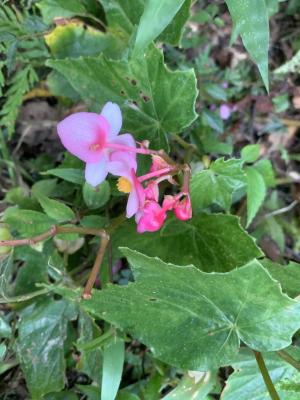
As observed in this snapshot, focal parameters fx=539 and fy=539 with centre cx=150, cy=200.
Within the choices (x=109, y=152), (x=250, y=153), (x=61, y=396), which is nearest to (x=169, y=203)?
(x=109, y=152)

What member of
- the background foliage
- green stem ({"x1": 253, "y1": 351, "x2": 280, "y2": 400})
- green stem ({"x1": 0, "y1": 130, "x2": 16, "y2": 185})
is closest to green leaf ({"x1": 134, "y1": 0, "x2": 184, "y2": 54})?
the background foliage

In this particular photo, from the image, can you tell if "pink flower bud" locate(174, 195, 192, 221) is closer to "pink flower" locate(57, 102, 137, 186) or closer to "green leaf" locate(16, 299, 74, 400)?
Result: "pink flower" locate(57, 102, 137, 186)

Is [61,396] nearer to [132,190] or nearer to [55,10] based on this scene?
[132,190]

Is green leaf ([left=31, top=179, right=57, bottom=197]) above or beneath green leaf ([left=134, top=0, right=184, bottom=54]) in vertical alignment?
beneath

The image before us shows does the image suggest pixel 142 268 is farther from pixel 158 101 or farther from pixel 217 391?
pixel 217 391

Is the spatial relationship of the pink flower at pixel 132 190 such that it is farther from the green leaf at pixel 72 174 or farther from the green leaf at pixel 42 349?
the green leaf at pixel 42 349

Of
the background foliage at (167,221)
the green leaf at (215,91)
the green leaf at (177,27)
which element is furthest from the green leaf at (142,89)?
the green leaf at (215,91)
